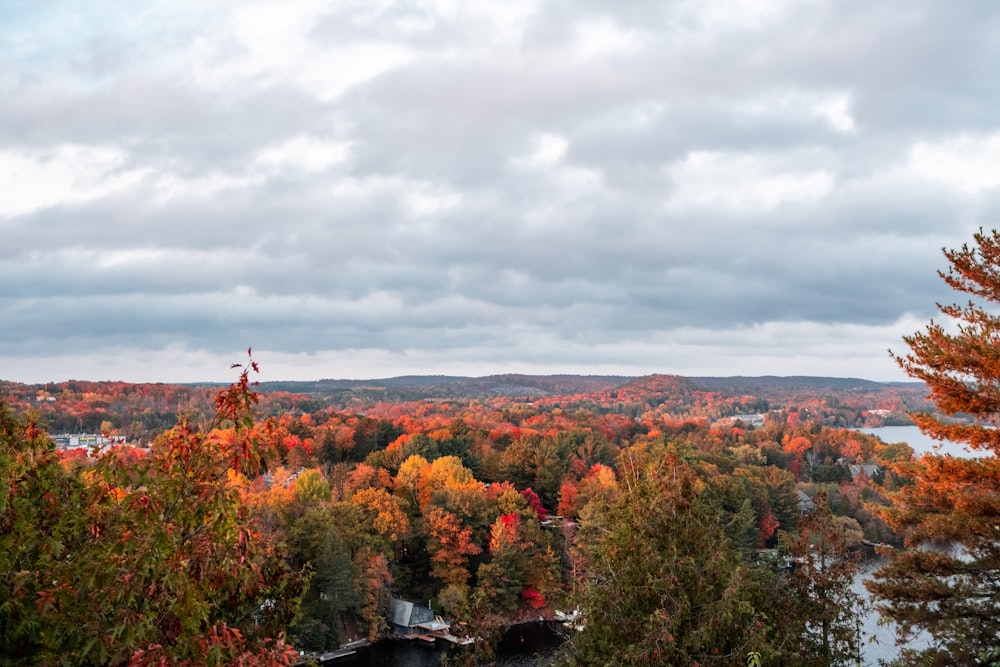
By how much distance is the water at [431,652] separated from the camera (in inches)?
1432

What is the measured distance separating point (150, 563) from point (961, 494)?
49.3 ft

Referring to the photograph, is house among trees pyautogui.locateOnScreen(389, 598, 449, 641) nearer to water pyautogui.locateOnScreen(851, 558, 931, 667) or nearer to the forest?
the forest

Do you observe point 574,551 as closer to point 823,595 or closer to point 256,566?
point 823,595

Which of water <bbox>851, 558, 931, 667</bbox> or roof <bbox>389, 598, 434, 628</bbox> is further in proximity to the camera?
roof <bbox>389, 598, 434, 628</bbox>

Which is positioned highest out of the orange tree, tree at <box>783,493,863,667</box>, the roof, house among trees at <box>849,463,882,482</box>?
the orange tree

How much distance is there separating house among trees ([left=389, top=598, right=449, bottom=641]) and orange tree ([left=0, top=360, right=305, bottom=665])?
37.4m

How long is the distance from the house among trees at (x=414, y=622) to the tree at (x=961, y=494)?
99.4 feet

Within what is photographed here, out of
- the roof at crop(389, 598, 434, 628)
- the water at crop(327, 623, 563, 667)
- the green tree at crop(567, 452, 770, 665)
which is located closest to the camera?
the green tree at crop(567, 452, 770, 665)

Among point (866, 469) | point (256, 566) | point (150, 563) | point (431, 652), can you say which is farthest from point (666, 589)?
point (866, 469)

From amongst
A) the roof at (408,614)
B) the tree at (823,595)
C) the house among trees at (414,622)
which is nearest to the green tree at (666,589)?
the tree at (823,595)

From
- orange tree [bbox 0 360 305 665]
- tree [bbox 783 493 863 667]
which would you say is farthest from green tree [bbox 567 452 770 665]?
orange tree [bbox 0 360 305 665]

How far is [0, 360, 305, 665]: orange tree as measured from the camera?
4520mm

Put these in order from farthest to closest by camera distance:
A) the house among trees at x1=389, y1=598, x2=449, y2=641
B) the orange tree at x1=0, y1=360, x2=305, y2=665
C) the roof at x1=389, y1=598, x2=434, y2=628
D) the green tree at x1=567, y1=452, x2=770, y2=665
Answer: the roof at x1=389, y1=598, x2=434, y2=628, the house among trees at x1=389, y1=598, x2=449, y2=641, the green tree at x1=567, y1=452, x2=770, y2=665, the orange tree at x1=0, y1=360, x2=305, y2=665

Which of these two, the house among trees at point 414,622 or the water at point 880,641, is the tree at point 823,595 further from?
the house among trees at point 414,622
